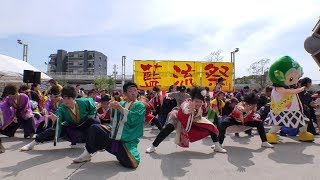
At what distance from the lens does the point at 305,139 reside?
732 centimetres

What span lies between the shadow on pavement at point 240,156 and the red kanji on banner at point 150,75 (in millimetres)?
7877

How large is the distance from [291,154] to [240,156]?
907 mm

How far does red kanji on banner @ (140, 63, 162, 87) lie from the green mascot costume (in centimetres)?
750

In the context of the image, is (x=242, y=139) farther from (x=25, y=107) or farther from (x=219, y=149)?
(x=25, y=107)

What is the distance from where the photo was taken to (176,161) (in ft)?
17.3

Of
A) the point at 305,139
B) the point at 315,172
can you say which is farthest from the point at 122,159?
the point at 305,139

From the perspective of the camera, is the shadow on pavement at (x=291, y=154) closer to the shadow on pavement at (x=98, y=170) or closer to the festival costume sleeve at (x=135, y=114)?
the festival costume sleeve at (x=135, y=114)

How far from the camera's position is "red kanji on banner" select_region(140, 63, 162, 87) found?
14.2m

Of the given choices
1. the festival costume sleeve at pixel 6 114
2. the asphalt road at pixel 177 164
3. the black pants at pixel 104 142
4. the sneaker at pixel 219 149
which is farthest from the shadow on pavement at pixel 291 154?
the festival costume sleeve at pixel 6 114

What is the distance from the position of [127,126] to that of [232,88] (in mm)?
10720

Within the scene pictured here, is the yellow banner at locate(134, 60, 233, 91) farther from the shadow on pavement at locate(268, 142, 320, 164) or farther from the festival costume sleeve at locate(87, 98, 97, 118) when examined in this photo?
the festival costume sleeve at locate(87, 98, 97, 118)

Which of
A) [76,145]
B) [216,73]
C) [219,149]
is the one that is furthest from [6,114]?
[216,73]

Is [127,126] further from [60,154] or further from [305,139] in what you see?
[305,139]

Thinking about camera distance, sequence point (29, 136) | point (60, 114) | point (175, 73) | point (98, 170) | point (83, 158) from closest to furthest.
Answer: point (98, 170) < point (83, 158) < point (60, 114) < point (29, 136) < point (175, 73)
